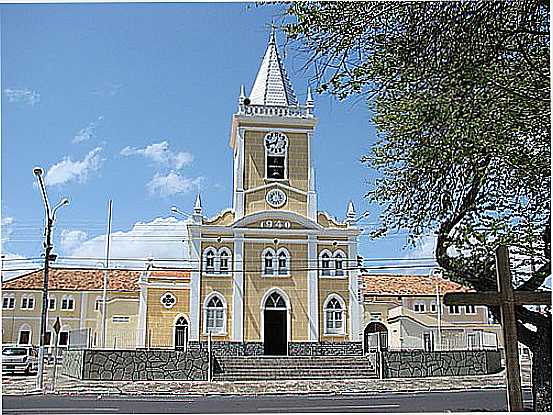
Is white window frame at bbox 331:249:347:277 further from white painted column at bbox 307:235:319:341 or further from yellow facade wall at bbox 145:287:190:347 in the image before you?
yellow facade wall at bbox 145:287:190:347

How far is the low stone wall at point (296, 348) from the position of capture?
1170cm

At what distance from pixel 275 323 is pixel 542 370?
9.02m

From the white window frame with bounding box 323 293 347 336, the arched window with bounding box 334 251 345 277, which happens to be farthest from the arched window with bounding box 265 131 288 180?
the white window frame with bounding box 323 293 347 336

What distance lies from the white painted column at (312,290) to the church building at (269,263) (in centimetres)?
2

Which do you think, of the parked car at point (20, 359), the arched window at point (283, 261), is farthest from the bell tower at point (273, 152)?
the parked car at point (20, 359)

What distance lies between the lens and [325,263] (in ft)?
40.3

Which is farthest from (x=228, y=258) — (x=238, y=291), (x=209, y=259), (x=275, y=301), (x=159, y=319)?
(x=159, y=319)

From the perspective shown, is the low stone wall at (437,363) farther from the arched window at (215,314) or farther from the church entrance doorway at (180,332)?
the church entrance doorway at (180,332)

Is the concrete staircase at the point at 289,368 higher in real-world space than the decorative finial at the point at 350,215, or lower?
lower

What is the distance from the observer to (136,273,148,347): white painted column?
40.1ft

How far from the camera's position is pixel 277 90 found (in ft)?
41.8

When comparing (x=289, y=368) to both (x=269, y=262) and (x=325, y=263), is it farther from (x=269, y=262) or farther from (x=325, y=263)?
(x=325, y=263)

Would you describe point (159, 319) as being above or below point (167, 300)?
below

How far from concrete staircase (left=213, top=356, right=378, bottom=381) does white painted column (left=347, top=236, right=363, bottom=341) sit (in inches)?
31.0
